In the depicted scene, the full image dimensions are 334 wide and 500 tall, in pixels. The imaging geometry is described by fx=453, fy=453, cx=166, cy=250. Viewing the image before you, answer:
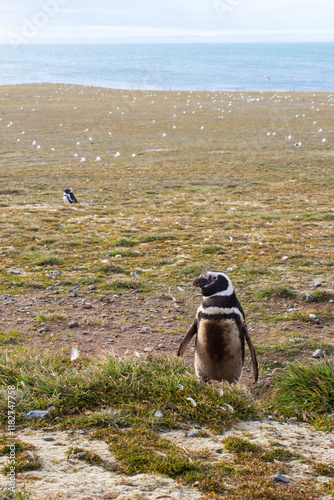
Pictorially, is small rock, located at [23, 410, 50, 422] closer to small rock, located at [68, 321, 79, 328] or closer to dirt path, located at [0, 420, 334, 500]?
dirt path, located at [0, 420, 334, 500]

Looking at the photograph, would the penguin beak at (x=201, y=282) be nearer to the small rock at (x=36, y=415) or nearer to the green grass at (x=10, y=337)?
the small rock at (x=36, y=415)

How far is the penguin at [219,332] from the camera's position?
4.94 meters

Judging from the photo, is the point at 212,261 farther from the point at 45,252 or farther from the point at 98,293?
the point at 45,252

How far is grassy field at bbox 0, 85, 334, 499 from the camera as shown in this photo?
588 cm

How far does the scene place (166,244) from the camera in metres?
10.6

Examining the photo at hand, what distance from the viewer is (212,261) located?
9.23m

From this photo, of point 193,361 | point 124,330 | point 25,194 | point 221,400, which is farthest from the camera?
point 25,194

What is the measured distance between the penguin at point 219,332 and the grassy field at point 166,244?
0.41 meters

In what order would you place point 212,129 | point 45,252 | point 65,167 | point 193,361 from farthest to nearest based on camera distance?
1. point 212,129
2. point 65,167
3. point 45,252
4. point 193,361

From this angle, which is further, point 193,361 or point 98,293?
point 98,293

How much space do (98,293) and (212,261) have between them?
8.55 feet

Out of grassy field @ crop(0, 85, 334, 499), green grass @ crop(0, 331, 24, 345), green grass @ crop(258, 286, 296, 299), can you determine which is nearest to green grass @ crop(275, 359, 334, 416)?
grassy field @ crop(0, 85, 334, 499)

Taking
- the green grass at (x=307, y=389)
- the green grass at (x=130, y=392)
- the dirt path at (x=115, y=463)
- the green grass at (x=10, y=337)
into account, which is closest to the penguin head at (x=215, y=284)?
the green grass at (x=130, y=392)

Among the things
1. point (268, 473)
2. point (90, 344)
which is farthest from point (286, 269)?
point (268, 473)
